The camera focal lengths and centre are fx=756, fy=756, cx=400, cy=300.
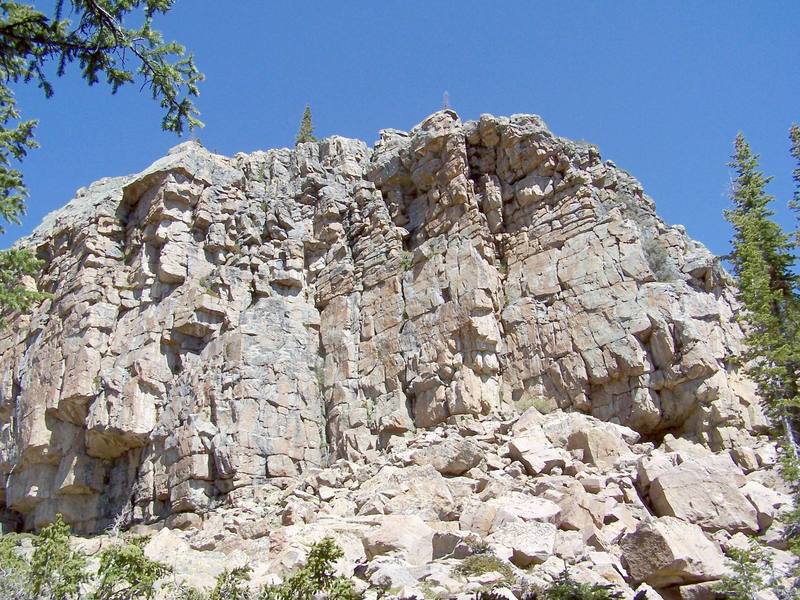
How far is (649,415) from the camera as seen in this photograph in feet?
80.6

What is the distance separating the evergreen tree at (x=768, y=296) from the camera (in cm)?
1911

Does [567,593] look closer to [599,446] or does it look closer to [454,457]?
[454,457]

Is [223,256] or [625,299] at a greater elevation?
[223,256]

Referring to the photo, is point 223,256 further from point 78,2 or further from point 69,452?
point 78,2

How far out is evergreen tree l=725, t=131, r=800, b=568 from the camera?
1911cm

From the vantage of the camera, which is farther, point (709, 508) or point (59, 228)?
point (59, 228)

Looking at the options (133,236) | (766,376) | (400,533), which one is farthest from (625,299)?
(133,236)

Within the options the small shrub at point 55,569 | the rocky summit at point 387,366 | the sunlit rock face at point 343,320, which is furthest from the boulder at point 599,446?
the small shrub at point 55,569

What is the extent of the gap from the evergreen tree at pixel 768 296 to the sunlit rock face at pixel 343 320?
3996mm

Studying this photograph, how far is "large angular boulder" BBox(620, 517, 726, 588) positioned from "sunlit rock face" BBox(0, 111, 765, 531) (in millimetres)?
9311

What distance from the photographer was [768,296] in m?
19.8

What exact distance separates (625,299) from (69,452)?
23118mm

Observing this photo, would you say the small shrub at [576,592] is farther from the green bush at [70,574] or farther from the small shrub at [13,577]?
the small shrub at [13,577]

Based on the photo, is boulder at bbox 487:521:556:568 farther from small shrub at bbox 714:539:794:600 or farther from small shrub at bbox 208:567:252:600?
small shrub at bbox 208:567:252:600
